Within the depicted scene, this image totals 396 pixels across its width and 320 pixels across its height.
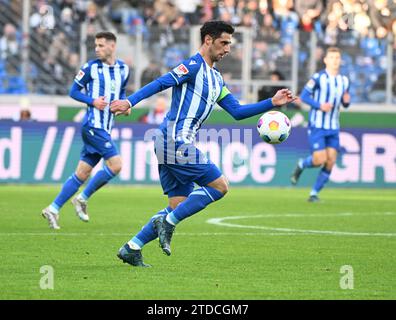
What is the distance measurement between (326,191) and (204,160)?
1402cm

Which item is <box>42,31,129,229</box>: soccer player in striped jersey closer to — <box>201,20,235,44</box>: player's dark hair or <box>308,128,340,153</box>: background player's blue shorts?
<box>201,20,235,44</box>: player's dark hair

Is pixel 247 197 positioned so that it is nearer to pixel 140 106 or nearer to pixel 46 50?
pixel 140 106

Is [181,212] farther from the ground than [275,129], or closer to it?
closer to it

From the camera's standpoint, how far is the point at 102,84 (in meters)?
14.2

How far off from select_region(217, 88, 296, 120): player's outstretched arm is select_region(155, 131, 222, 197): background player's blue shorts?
2.06 feet

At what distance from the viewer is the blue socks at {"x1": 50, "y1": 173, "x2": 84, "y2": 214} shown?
531 inches

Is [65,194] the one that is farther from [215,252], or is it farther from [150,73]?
[150,73]

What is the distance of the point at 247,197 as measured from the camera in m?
20.2

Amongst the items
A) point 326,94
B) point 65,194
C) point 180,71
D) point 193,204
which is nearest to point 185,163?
point 193,204

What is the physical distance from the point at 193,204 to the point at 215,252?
1.56m

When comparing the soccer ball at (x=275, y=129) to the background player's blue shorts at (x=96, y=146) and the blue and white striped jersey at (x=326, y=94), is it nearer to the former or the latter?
the background player's blue shorts at (x=96, y=146)

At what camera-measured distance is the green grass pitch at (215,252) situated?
26.4ft

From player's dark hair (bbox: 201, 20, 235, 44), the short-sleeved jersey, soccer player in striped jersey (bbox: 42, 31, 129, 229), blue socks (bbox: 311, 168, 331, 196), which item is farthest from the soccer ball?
blue socks (bbox: 311, 168, 331, 196)
